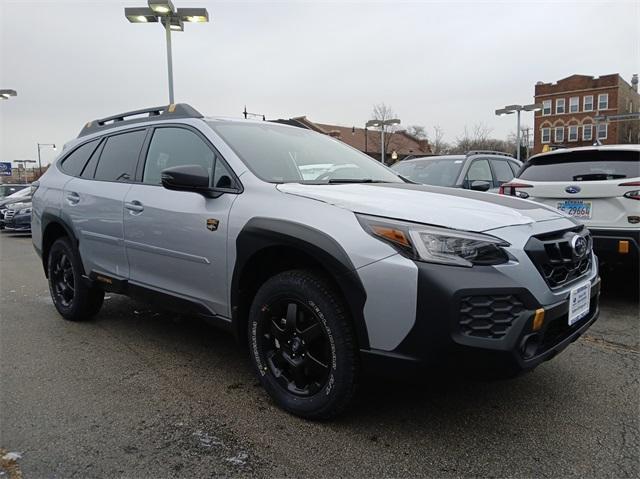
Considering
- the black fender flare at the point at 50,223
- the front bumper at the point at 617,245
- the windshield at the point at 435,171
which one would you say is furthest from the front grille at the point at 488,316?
the windshield at the point at 435,171

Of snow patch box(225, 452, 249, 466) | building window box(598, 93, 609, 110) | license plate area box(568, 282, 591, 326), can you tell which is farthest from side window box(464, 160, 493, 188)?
building window box(598, 93, 609, 110)

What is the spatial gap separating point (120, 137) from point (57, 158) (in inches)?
47.7

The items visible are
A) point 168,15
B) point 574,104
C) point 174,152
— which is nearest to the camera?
point 174,152

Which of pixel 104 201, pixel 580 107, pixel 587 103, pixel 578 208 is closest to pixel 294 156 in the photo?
pixel 104 201

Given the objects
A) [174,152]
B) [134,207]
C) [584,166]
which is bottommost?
[134,207]

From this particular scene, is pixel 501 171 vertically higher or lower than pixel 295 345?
higher

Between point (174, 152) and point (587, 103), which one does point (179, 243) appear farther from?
point (587, 103)

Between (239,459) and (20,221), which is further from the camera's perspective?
(20,221)

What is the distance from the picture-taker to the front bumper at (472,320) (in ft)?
6.89

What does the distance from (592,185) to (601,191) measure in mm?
105

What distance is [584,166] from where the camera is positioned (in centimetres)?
500

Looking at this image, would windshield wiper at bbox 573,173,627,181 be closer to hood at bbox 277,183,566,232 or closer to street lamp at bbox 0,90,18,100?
hood at bbox 277,183,566,232

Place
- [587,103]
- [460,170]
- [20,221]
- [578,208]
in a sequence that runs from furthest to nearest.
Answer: [587,103], [20,221], [460,170], [578,208]

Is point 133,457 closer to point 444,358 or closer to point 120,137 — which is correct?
point 444,358
